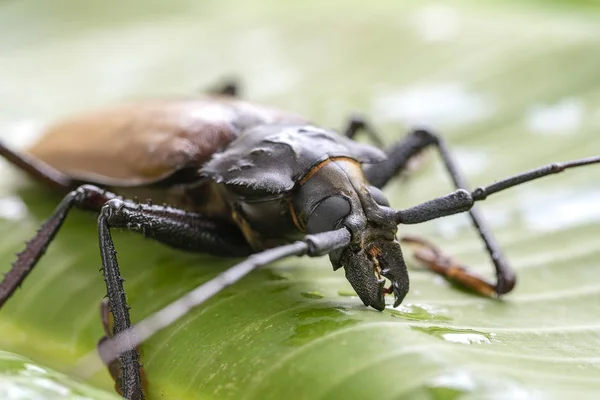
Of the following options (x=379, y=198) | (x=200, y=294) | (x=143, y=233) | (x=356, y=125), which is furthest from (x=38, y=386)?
(x=356, y=125)

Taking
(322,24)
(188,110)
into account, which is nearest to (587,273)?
(188,110)

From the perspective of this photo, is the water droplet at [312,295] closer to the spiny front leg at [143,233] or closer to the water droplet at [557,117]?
the spiny front leg at [143,233]

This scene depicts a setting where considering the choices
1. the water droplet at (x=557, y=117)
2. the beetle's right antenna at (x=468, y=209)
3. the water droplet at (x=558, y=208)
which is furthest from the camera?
the water droplet at (x=557, y=117)

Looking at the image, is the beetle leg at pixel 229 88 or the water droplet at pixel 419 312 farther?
the beetle leg at pixel 229 88

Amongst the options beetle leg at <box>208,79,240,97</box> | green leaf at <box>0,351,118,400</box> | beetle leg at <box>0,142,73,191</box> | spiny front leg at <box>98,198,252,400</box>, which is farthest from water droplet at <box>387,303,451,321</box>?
beetle leg at <box>208,79,240,97</box>

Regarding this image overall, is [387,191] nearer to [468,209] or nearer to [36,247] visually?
[468,209]

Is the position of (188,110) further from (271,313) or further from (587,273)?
(587,273)

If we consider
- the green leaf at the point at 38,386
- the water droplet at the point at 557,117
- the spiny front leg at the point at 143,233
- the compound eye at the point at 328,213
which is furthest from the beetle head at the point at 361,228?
the water droplet at the point at 557,117
